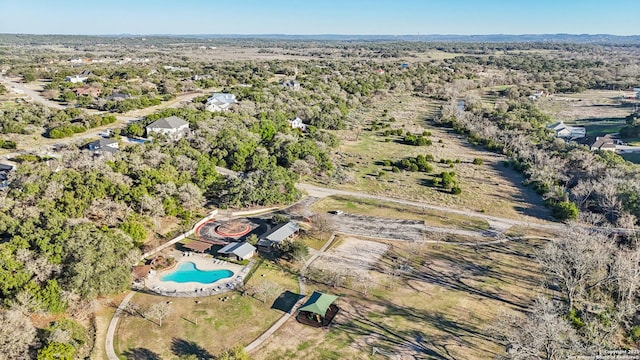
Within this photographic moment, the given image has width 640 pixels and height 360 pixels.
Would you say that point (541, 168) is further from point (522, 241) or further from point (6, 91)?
point (6, 91)

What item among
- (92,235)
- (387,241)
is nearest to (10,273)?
(92,235)

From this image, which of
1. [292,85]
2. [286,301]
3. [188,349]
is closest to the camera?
[188,349]

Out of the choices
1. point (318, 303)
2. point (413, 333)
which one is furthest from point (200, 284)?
point (413, 333)

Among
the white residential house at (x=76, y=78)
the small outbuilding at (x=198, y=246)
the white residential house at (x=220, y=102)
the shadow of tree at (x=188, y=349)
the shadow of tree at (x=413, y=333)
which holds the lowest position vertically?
the shadow of tree at (x=188, y=349)

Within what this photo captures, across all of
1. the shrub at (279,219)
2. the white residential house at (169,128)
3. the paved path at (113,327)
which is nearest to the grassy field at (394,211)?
the shrub at (279,219)

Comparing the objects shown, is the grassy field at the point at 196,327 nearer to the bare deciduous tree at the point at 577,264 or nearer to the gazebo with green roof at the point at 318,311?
the gazebo with green roof at the point at 318,311

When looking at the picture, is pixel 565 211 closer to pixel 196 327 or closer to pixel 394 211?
pixel 394 211

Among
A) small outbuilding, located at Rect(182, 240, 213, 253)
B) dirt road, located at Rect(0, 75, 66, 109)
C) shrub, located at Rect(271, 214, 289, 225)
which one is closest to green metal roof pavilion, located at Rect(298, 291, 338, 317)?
shrub, located at Rect(271, 214, 289, 225)
